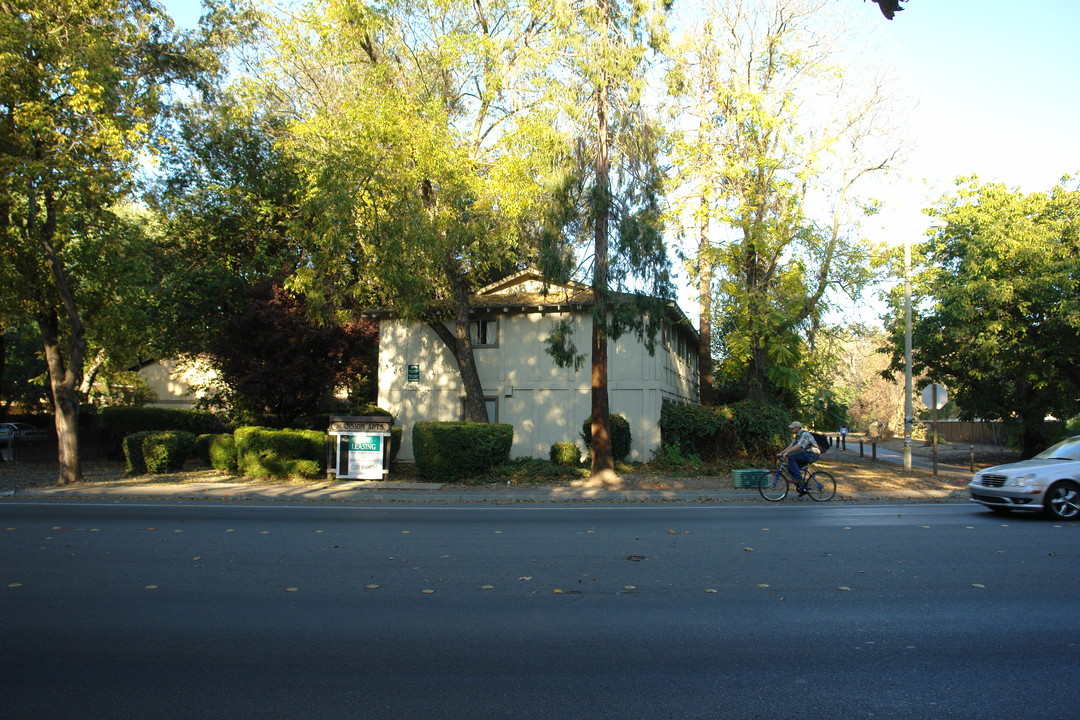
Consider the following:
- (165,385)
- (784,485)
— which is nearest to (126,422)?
(165,385)

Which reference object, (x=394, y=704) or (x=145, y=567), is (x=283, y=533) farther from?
(x=394, y=704)

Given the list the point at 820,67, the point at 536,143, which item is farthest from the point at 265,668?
the point at 820,67

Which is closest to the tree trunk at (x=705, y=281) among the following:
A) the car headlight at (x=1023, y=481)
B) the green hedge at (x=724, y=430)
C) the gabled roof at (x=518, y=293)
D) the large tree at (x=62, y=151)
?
the green hedge at (x=724, y=430)

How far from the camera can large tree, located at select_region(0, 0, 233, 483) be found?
1700 cm

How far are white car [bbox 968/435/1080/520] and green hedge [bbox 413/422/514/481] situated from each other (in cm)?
1165

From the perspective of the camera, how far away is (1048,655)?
543 centimetres

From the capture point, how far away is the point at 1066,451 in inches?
511

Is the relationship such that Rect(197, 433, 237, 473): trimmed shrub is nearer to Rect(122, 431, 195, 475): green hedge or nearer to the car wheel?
Rect(122, 431, 195, 475): green hedge

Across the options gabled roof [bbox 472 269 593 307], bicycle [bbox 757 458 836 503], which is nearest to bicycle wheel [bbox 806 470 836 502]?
bicycle [bbox 757 458 836 503]

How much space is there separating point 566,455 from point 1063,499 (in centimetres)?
1301

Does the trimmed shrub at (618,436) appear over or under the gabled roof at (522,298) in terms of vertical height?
under

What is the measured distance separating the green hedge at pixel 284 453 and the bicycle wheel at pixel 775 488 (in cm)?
1144

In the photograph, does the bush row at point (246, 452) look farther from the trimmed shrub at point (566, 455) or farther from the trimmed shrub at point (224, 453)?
the trimmed shrub at point (566, 455)

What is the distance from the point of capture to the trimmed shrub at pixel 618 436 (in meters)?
23.3
